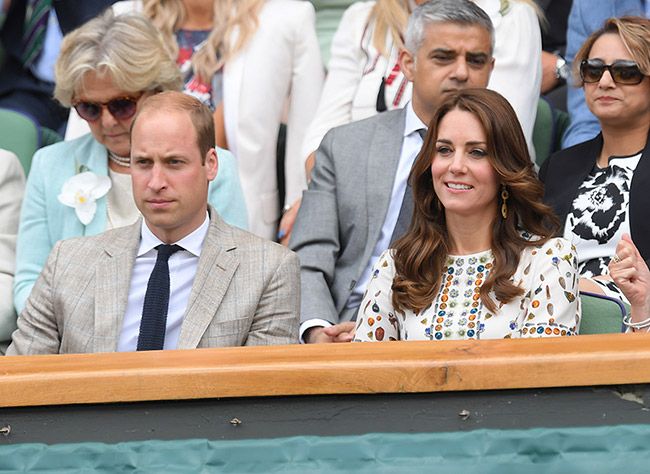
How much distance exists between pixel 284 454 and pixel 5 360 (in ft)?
1.65

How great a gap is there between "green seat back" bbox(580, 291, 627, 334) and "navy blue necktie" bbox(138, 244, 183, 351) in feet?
3.13

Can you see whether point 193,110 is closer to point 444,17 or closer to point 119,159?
point 119,159

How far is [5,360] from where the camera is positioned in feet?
6.93

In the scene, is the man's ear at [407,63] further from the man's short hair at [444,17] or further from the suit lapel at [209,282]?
the suit lapel at [209,282]

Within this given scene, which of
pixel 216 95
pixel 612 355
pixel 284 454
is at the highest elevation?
pixel 216 95

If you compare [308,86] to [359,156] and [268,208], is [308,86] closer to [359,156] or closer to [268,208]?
[268,208]

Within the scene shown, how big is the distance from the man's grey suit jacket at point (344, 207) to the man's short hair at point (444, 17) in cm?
24

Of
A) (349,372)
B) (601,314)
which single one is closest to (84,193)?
(601,314)

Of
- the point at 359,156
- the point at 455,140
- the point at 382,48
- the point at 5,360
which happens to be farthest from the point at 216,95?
the point at 5,360

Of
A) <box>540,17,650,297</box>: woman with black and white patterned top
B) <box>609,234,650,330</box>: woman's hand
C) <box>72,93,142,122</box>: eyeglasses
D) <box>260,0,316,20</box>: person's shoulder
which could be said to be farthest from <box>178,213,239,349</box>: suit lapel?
<box>260,0,316,20</box>: person's shoulder

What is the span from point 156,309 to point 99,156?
102cm

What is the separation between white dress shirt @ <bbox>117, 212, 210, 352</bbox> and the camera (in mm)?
2951

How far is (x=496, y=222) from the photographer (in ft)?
9.74

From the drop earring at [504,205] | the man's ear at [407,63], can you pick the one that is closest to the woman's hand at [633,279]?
the drop earring at [504,205]
